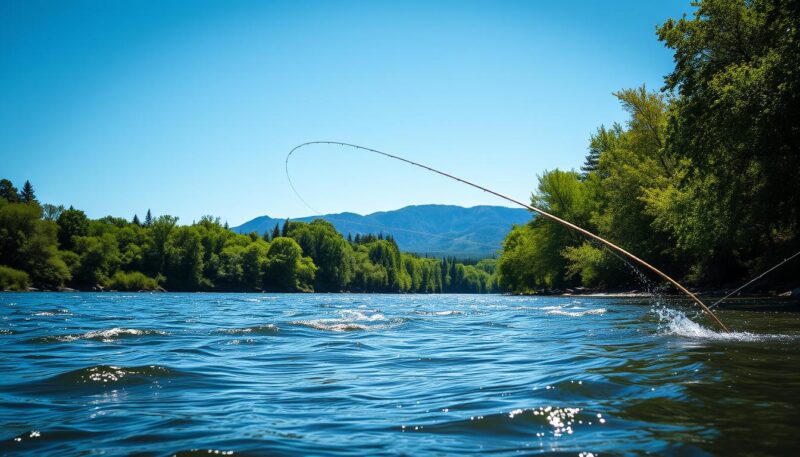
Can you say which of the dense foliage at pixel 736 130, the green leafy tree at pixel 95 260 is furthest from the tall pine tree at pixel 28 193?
the dense foliage at pixel 736 130

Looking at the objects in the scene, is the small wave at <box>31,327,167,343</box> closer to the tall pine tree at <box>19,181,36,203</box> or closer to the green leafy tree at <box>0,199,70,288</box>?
the green leafy tree at <box>0,199,70,288</box>

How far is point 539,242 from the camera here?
202 feet

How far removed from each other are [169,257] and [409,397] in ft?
328

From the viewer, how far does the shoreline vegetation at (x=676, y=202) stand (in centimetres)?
2080

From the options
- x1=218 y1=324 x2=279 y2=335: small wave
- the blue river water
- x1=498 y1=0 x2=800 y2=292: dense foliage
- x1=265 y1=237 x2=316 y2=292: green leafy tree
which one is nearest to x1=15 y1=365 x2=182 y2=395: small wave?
the blue river water

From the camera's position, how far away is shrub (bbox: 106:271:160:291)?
277ft

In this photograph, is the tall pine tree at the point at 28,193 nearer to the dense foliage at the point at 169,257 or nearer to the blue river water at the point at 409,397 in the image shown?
the dense foliage at the point at 169,257

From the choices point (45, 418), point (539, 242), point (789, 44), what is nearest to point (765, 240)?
point (789, 44)

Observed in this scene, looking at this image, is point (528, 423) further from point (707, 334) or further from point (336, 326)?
point (336, 326)

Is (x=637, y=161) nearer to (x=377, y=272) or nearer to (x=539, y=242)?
(x=539, y=242)

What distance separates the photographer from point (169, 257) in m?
98.2

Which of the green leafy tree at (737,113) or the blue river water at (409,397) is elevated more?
the green leafy tree at (737,113)

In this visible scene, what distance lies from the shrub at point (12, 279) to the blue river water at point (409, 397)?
199 ft

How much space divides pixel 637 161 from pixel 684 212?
13.9 m
